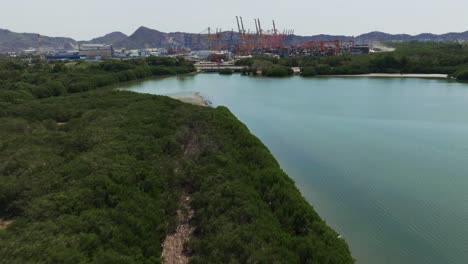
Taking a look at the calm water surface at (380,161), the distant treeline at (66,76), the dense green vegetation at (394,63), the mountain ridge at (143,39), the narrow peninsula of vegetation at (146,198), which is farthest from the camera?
the mountain ridge at (143,39)

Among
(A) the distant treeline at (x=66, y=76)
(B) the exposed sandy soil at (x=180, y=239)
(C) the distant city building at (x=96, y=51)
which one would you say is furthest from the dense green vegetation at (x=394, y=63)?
(C) the distant city building at (x=96, y=51)

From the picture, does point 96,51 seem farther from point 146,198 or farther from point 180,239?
point 180,239

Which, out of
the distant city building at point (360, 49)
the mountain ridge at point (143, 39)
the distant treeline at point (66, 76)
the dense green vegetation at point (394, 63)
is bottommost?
the distant treeline at point (66, 76)

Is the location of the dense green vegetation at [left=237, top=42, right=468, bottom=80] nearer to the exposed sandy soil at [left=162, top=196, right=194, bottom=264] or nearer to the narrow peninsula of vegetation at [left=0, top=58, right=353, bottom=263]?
the narrow peninsula of vegetation at [left=0, top=58, right=353, bottom=263]

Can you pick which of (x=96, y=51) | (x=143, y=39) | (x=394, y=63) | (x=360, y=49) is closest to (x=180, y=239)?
(x=394, y=63)

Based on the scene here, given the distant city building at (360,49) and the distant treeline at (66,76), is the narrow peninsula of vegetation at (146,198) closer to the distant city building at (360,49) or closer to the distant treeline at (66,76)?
the distant treeline at (66,76)

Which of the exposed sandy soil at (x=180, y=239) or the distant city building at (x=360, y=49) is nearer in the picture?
the exposed sandy soil at (x=180, y=239)

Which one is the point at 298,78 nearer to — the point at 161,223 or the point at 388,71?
the point at 388,71

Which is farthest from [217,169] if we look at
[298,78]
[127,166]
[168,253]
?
[298,78]
